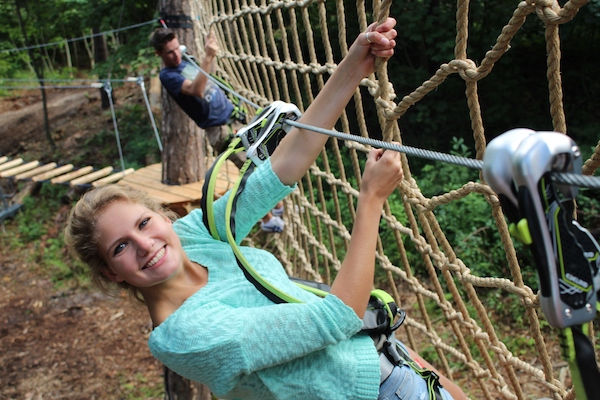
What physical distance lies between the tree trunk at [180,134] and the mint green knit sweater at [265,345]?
2.08 meters

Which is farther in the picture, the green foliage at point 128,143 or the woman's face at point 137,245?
the green foliage at point 128,143

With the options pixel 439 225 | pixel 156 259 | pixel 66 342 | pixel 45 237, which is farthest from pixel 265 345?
pixel 45 237

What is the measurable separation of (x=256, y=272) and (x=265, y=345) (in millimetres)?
148

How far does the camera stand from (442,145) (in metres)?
4.04

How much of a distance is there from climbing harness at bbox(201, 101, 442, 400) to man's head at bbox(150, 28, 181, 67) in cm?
154

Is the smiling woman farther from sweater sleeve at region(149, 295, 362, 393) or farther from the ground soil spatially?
the ground soil

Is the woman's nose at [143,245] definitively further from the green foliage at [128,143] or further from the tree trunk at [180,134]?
the green foliage at [128,143]

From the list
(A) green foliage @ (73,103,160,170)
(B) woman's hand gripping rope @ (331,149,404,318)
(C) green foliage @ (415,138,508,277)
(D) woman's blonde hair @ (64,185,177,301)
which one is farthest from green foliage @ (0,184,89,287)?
(B) woman's hand gripping rope @ (331,149,404,318)

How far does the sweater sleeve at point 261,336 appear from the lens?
82 centimetres

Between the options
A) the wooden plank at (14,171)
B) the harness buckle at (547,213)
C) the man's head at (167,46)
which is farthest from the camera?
the wooden plank at (14,171)

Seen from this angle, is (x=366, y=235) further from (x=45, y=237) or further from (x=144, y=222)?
(x=45, y=237)

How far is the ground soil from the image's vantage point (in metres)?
2.71

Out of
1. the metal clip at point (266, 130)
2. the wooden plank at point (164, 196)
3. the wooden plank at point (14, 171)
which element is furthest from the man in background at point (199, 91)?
the wooden plank at point (14, 171)

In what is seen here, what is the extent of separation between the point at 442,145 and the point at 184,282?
332 cm
